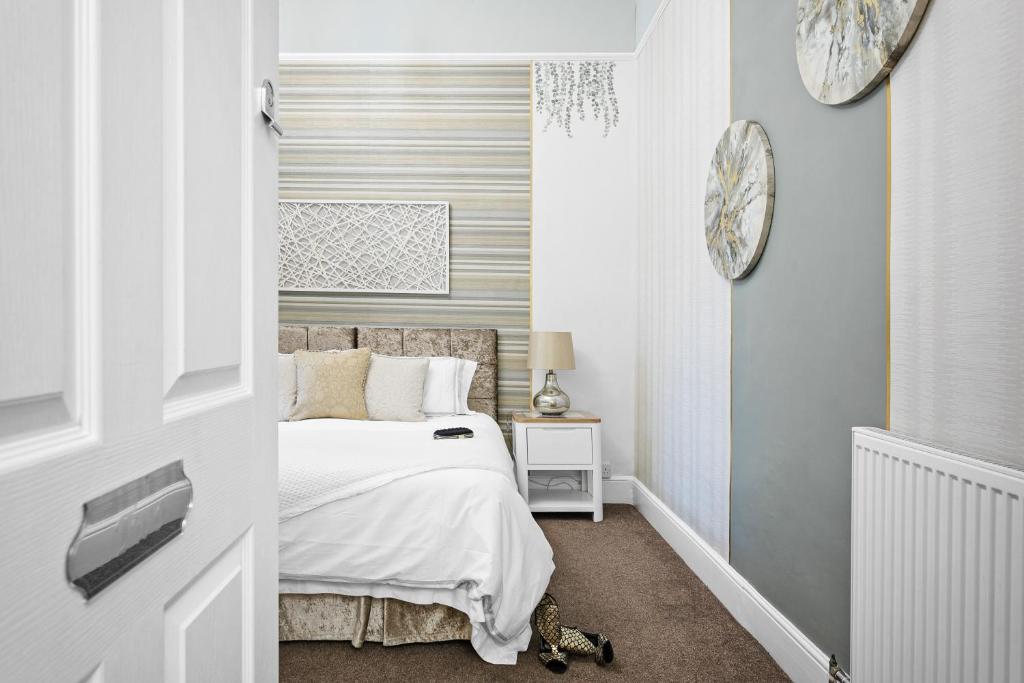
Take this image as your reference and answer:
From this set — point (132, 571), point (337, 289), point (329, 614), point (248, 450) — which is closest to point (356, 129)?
point (337, 289)

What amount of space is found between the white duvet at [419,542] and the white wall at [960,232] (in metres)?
1.20

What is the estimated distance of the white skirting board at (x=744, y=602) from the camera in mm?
1716

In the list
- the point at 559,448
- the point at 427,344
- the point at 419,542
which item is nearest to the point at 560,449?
the point at 559,448

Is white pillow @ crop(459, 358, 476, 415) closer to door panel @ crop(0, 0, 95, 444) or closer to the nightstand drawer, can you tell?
the nightstand drawer

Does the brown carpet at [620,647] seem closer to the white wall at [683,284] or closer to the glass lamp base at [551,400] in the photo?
the white wall at [683,284]

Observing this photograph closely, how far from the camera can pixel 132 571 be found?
502 mm

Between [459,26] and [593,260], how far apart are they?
1785mm

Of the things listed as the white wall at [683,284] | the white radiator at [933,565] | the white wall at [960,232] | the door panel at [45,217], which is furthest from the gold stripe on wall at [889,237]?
the door panel at [45,217]

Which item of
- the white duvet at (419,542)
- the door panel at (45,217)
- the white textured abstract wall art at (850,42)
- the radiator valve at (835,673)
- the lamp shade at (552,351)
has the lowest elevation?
the radiator valve at (835,673)

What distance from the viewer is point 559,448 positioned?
3.40 metres

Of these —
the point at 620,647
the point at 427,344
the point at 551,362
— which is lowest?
the point at 620,647

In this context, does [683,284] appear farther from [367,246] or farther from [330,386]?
[367,246]

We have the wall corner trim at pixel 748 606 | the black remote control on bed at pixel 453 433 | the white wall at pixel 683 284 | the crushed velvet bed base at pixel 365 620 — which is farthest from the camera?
the black remote control on bed at pixel 453 433

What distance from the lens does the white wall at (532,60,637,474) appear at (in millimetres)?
3812
